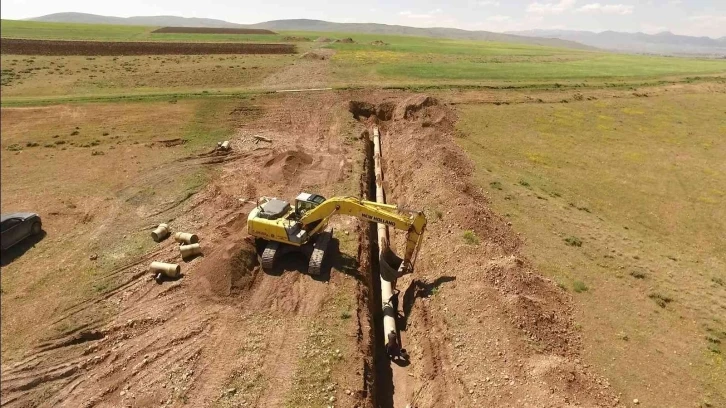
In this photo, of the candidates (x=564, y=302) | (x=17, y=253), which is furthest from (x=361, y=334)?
(x=17, y=253)

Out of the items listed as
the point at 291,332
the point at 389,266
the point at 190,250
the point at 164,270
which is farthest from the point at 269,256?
the point at 389,266

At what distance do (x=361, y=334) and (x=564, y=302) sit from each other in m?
8.43

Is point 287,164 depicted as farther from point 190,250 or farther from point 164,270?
point 164,270

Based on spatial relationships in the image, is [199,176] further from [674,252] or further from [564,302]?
[674,252]

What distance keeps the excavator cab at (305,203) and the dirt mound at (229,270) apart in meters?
2.98

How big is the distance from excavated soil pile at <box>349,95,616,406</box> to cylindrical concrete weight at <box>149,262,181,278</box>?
9927mm

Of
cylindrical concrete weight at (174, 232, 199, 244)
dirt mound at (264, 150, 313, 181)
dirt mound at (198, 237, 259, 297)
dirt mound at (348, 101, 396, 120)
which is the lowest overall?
dirt mound at (198, 237, 259, 297)

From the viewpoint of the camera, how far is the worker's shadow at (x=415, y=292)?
59.5ft

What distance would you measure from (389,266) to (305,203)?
15.3ft

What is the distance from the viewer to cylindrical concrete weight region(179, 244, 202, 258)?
742 inches

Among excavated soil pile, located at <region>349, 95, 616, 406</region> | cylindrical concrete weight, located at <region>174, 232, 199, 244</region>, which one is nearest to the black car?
cylindrical concrete weight, located at <region>174, 232, 199, 244</region>

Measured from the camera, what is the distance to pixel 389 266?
18609 millimetres

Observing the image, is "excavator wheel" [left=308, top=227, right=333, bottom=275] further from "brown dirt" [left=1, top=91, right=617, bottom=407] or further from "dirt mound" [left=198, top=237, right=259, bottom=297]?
"dirt mound" [left=198, top=237, right=259, bottom=297]

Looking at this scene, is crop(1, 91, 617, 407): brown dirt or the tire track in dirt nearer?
the tire track in dirt
